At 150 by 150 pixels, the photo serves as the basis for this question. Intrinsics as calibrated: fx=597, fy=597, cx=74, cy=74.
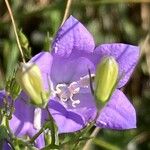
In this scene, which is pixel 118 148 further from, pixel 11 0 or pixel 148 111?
pixel 11 0

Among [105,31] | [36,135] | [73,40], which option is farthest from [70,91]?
[105,31]

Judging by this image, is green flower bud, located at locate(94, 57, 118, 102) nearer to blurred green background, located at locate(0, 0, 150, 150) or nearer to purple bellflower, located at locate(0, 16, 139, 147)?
purple bellflower, located at locate(0, 16, 139, 147)

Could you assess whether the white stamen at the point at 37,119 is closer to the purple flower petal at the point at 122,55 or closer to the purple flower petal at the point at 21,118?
the purple flower petal at the point at 21,118

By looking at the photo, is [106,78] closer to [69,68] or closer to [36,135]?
[36,135]

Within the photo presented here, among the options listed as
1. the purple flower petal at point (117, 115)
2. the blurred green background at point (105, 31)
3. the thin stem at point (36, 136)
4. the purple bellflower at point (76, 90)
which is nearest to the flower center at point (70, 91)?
the purple bellflower at point (76, 90)

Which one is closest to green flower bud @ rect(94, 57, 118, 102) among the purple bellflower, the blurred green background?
the purple bellflower
